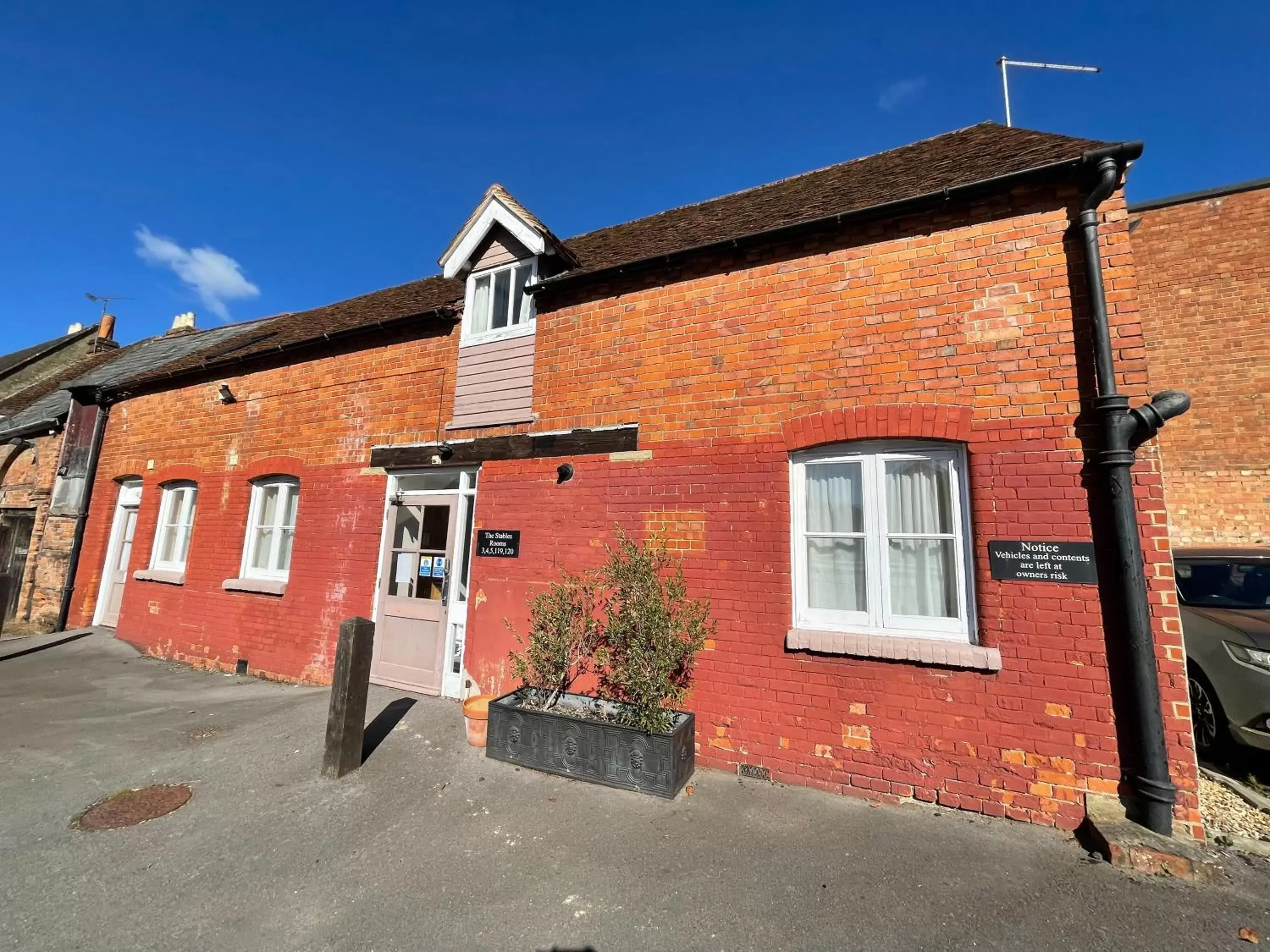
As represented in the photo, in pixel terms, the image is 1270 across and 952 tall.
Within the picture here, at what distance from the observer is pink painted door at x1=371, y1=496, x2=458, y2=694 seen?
21.7ft

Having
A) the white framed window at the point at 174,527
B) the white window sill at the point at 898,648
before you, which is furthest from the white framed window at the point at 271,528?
the white window sill at the point at 898,648

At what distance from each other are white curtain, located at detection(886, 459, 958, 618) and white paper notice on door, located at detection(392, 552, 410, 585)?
5.71 m

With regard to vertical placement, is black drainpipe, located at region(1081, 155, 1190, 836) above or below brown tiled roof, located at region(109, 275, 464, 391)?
below

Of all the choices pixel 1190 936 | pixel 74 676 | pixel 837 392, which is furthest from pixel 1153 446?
pixel 74 676

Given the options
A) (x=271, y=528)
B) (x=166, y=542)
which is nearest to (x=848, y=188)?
(x=271, y=528)

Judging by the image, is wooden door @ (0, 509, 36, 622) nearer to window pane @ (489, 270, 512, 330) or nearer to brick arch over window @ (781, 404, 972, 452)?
window pane @ (489, 270, 512, 330)

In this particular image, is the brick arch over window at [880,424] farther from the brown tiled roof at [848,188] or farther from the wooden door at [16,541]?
the wooden door at [16,541]

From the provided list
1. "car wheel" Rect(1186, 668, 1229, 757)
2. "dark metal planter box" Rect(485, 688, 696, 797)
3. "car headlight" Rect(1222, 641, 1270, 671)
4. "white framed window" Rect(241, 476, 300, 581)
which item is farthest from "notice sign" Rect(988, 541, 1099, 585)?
"white framed window" Rect(241, 476, 300, 581)

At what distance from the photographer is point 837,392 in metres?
4.68

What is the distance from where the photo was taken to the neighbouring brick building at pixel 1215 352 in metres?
10.3

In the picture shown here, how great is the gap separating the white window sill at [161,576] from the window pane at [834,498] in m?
10.0

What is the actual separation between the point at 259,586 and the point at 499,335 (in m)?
5.26

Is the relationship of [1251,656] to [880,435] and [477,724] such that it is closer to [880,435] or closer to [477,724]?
[880,435]

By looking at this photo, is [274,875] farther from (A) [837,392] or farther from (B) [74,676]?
(B) [74,676]
